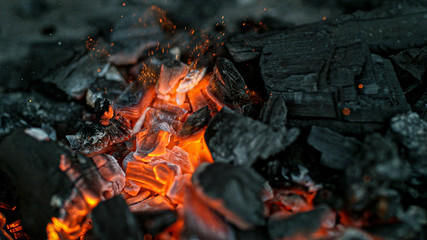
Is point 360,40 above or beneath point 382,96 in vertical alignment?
above

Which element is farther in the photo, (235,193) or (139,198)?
(139,198)

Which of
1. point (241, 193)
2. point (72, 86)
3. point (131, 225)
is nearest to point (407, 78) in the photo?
point (241, 193)

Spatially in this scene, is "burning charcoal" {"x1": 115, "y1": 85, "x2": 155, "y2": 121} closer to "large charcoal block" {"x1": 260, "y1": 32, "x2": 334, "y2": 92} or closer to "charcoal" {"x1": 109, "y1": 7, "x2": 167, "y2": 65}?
"charcoal" {"x1": 109, "y1": 7, "x2": 167, "y2": 65}

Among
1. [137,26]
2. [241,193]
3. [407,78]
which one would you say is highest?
[137,26]

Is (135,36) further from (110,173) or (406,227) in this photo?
(406,227)

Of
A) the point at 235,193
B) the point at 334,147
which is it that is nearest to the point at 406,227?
the point at 334,147

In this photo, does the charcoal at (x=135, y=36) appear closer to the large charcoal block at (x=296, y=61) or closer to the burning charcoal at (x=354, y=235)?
the large charcoal block at (x=296, y=61)

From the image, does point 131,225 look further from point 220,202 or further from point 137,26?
point 137,26

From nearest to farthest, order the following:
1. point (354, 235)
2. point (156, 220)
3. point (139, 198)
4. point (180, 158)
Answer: point (354, 235) → point (156, 220) → point (139, 198) → point (180, 158)
